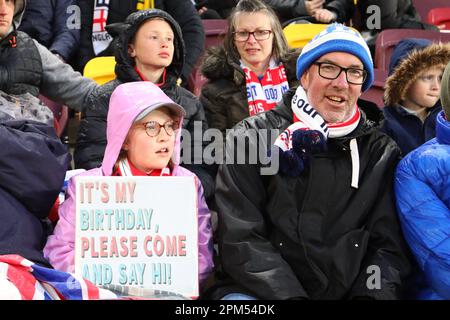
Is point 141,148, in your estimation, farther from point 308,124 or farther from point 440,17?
point 440,17

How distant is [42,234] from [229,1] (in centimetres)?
351

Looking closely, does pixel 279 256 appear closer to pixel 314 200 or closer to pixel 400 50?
pixel 314 200

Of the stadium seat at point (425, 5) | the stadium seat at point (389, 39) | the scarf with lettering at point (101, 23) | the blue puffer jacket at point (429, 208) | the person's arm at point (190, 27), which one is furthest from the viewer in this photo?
the stadium seat at point (425, 5)

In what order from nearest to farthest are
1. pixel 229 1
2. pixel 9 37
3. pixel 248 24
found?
pixel 9 37 < pixel 248 24 < pixel 229 1

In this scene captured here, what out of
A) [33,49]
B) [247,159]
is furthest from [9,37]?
[247,159]

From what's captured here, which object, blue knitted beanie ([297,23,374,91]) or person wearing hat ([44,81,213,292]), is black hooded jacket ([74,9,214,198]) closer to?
person wearing hat ([44,81,213,292])

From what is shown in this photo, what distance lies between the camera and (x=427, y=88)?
14.4 feet

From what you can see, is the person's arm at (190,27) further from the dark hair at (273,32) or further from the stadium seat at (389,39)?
the stadium seat at (389,39)

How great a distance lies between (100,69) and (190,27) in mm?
643

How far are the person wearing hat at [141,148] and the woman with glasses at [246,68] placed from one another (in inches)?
45.6

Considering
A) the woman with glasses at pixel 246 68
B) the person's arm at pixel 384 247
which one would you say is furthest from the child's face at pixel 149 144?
the woman with glasses at pixel 246 68

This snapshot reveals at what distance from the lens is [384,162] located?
10.9ft

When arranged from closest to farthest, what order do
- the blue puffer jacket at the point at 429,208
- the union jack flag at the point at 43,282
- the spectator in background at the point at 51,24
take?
the union jack flag at the point at 43,282, the blue puffer jacket at the point at 429,208, the spectator in background at the point at 51,24

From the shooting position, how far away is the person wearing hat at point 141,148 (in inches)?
128
